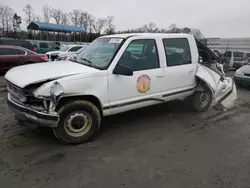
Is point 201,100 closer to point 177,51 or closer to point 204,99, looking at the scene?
point 204,99

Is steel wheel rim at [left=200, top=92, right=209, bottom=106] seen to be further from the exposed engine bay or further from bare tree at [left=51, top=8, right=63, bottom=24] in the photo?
bare tree at [left=51, top=8, right=63, bottom=24]

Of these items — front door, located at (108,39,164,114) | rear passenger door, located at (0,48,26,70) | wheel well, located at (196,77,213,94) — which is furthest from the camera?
rear passenger door, located at (0,48,26,70)

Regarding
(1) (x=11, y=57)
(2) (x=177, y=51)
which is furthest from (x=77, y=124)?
(1) (x=11, y=57)

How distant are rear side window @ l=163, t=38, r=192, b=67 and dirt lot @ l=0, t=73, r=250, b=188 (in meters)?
1.41

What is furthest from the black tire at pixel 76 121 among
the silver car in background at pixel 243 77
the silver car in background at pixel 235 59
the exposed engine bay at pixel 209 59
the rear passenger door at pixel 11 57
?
the silver car in background at pixel 235 59

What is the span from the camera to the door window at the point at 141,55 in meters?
4.13

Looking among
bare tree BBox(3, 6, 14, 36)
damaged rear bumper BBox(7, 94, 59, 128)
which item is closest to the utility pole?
bare tree BBox(3, 6, 14, 36)

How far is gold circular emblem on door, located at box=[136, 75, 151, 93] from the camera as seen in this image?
4.22m

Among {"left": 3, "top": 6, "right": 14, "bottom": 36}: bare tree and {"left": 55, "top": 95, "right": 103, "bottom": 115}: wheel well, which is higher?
{"left": 3, "top": 6, "right": 14, "bottom": 36}: bare tree

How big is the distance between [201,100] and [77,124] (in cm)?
360

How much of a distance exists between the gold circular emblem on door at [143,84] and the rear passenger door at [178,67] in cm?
49

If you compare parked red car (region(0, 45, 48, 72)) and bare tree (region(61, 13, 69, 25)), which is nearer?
parked red car (region(0, 45, 48, 72))

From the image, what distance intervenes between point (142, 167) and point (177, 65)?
2643 mm

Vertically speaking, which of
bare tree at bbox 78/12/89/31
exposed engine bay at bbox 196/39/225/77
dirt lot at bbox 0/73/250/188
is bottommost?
dirt lot at bbox 0/73/250/188
